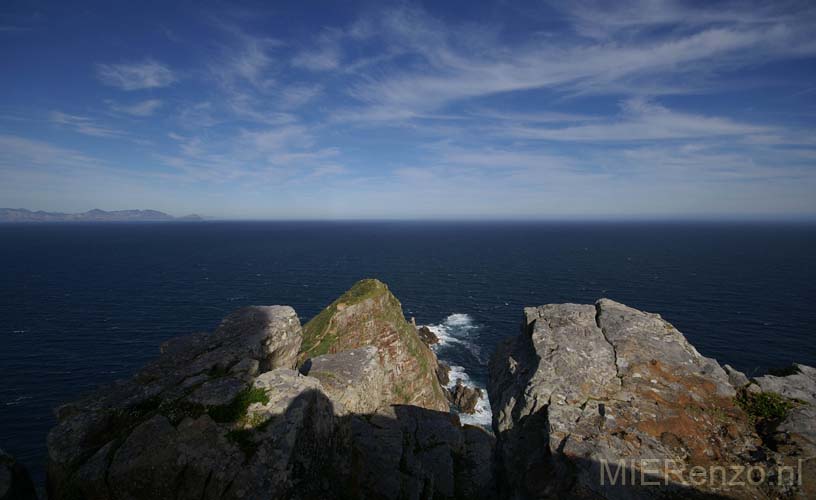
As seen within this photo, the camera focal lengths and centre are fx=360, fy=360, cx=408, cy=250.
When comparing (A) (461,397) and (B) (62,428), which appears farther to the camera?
(A) (461,397)

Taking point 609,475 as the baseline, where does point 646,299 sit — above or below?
below

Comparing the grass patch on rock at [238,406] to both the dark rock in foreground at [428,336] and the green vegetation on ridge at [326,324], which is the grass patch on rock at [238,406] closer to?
the green vegetation on ridge at [326,324]

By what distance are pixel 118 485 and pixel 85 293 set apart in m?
106

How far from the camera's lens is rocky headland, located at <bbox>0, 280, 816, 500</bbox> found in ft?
31.9

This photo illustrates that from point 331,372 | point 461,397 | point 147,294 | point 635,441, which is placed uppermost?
point 635,441

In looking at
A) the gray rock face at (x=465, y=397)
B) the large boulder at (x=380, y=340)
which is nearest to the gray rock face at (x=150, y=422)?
the large boulder at (x=380, y=340)

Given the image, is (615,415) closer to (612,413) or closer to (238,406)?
(612,413)

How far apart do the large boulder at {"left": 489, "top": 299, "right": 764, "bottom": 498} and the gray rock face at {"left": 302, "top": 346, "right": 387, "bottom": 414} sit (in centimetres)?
810

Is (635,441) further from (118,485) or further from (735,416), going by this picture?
(118,485)

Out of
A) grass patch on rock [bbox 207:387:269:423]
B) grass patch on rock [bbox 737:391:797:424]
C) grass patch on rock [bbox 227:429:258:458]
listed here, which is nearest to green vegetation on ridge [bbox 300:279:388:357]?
grass patch on rock [bbox 207:387:269:423]

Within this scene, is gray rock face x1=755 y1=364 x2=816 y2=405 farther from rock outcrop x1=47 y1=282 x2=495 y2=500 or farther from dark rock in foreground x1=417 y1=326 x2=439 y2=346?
dark rock in foreground x1=417 y1=326 x2=439 y2=346

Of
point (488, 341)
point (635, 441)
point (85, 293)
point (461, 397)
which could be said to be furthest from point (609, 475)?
point (85, 293)

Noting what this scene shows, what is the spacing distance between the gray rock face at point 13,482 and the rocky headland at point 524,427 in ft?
0.23

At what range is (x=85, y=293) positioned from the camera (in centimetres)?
8888
